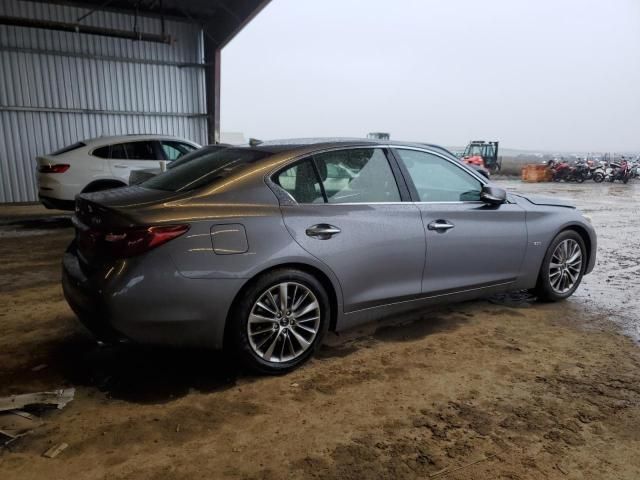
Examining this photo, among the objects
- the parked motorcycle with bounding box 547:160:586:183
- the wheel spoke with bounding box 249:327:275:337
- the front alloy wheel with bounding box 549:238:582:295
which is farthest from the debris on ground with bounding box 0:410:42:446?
the parked motorcycle with bounding box 547:160:586:183

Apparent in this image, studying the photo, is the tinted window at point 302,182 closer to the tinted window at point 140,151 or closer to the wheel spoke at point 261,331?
the wheel spoke at point 261,331

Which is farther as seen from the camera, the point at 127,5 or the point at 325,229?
the point at 127,5

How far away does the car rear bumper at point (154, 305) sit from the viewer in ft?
8.39

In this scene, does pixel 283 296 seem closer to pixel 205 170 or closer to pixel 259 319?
pixel 259 319

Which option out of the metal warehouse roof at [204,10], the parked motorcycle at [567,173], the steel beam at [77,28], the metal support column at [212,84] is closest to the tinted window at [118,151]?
the steel beam at [77,28]

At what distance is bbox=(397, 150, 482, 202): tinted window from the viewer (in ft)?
11.8

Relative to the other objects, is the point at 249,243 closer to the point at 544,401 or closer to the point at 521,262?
the point at 544,401

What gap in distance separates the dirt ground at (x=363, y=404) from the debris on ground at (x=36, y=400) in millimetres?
80

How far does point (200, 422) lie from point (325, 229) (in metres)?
1.35

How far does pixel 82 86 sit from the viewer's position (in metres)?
12.6

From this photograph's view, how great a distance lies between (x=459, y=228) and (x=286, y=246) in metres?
1.49

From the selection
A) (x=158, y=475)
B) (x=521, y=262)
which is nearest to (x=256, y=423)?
(x=158, y=475)

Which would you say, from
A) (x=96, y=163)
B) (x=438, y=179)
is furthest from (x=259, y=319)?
(x=96, y=163)

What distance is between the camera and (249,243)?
279 cm
